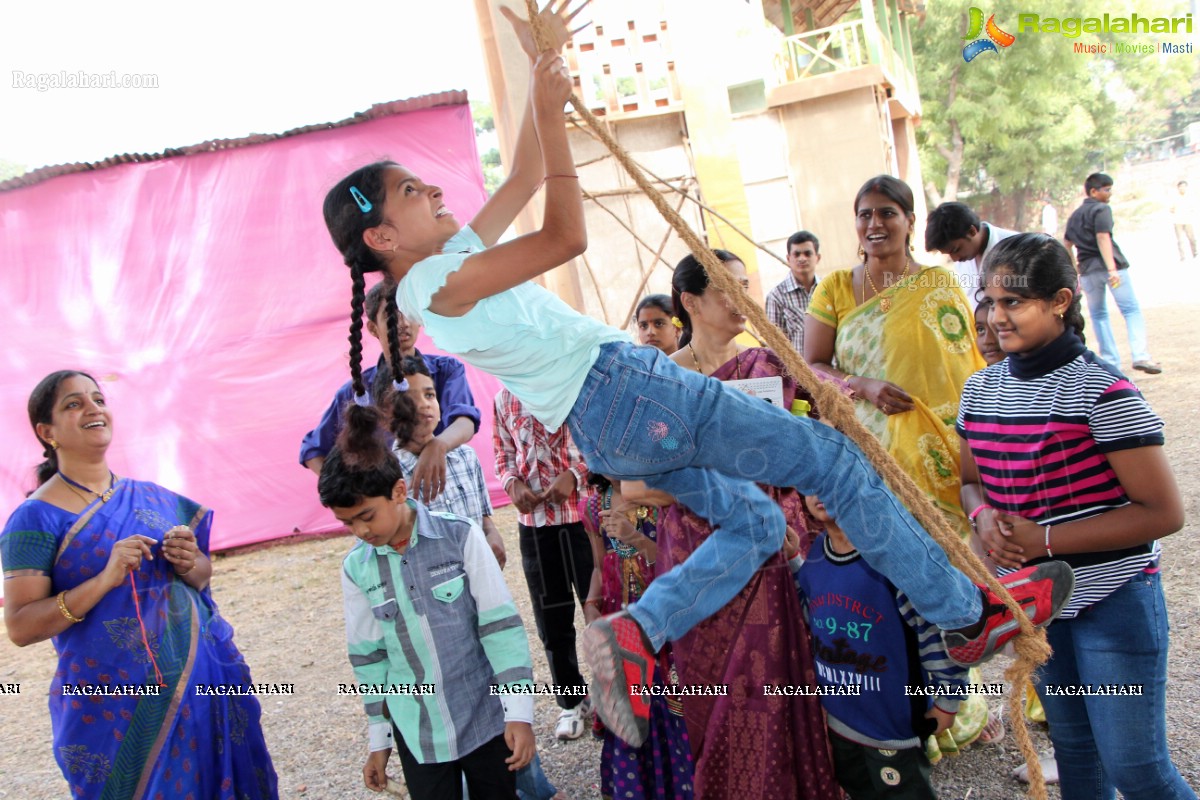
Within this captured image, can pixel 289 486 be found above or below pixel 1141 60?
below

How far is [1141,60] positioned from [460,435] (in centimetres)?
2416

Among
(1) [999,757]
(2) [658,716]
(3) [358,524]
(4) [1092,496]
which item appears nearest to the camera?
(4) [1092,496]

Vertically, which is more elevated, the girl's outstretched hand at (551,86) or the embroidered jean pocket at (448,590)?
the girl's outstretched hand at (551,86)

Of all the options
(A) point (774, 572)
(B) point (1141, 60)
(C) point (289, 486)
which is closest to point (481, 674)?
(A) point (774, 572)

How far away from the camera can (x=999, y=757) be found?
2.43 meters

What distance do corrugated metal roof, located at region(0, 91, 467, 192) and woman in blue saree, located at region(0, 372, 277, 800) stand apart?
14.8 ft

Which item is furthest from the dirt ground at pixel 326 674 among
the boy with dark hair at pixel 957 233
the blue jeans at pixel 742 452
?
the boy with dark hair at pixel 957 233

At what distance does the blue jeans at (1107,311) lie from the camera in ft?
23.0

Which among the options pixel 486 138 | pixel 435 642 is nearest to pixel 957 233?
pixel 435 642

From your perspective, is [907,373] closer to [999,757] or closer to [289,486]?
[999,757]

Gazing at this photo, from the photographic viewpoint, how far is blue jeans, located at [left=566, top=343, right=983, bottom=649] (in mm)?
1702

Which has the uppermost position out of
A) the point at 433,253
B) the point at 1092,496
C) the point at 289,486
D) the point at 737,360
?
the point at 433,253

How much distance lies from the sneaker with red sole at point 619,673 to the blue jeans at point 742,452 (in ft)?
0.18

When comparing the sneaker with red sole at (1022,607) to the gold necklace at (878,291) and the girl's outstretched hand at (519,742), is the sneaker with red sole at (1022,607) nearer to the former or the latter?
the girl's outstretched hand at (519,742)
